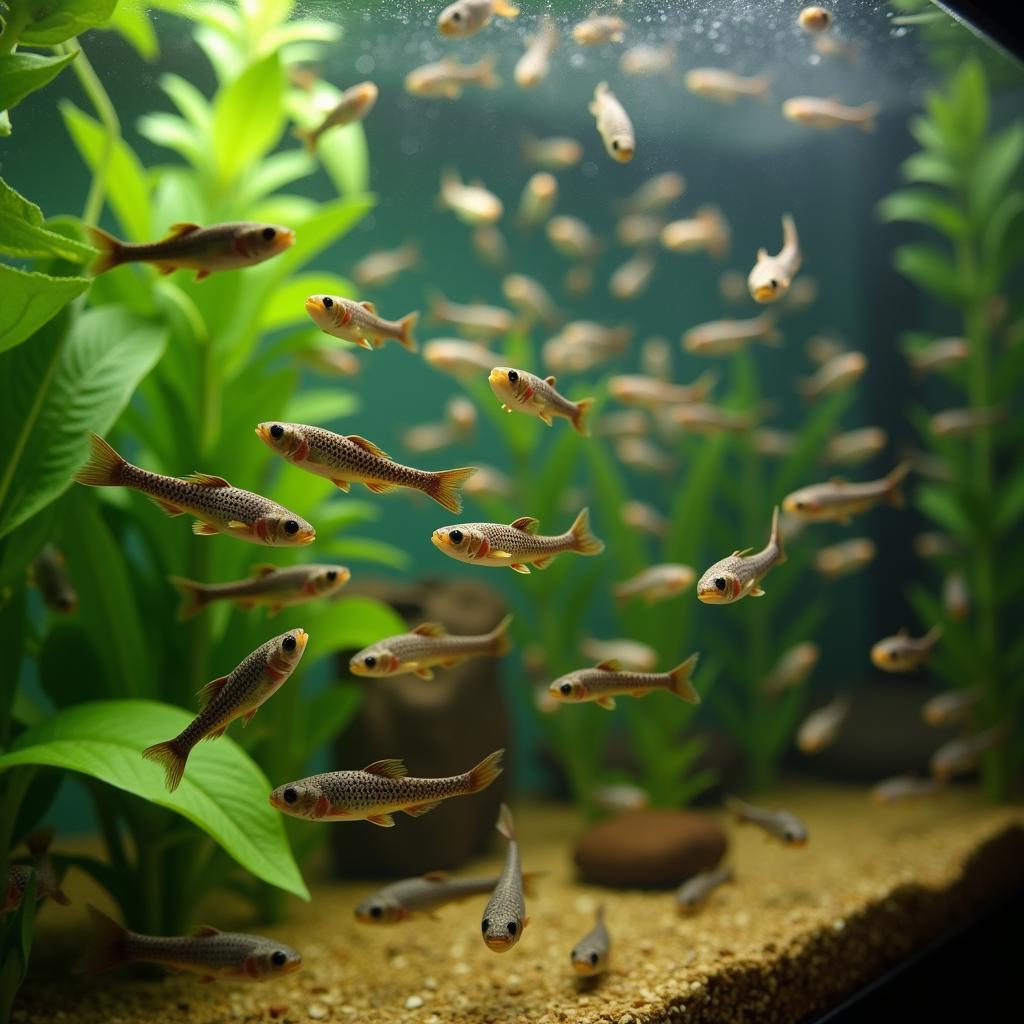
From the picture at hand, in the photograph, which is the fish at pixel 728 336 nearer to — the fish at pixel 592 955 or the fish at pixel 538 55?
the fish at pixel 538 55

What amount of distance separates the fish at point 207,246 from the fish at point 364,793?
1.56 meters

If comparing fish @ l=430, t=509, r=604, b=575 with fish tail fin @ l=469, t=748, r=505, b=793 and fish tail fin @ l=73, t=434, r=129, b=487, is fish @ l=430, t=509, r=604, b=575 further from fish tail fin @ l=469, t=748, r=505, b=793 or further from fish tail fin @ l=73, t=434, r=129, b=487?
fish tail fin @ l=73, t=434, r=129, b=487

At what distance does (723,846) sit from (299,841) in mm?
2324

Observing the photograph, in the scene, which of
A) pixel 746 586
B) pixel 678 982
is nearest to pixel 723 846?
pixel 678 982

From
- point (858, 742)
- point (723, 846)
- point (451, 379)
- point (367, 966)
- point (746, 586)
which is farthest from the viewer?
Result: point (858, 742)

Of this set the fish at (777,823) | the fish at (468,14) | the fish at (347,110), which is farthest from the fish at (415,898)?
the fish at (468,14)

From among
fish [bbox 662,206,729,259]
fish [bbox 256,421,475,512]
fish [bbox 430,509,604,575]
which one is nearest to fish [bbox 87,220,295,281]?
fish [bbox 256,421,475,512]

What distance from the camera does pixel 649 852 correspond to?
482 centimetres

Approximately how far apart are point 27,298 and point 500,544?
146 cm

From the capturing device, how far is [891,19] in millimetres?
3961

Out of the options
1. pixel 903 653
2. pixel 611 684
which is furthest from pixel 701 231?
pixel 611 684

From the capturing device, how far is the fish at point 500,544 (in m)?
2.54

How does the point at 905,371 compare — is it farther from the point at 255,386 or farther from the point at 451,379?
the point at 255,386

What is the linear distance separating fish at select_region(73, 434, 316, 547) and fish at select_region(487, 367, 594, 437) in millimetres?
721
